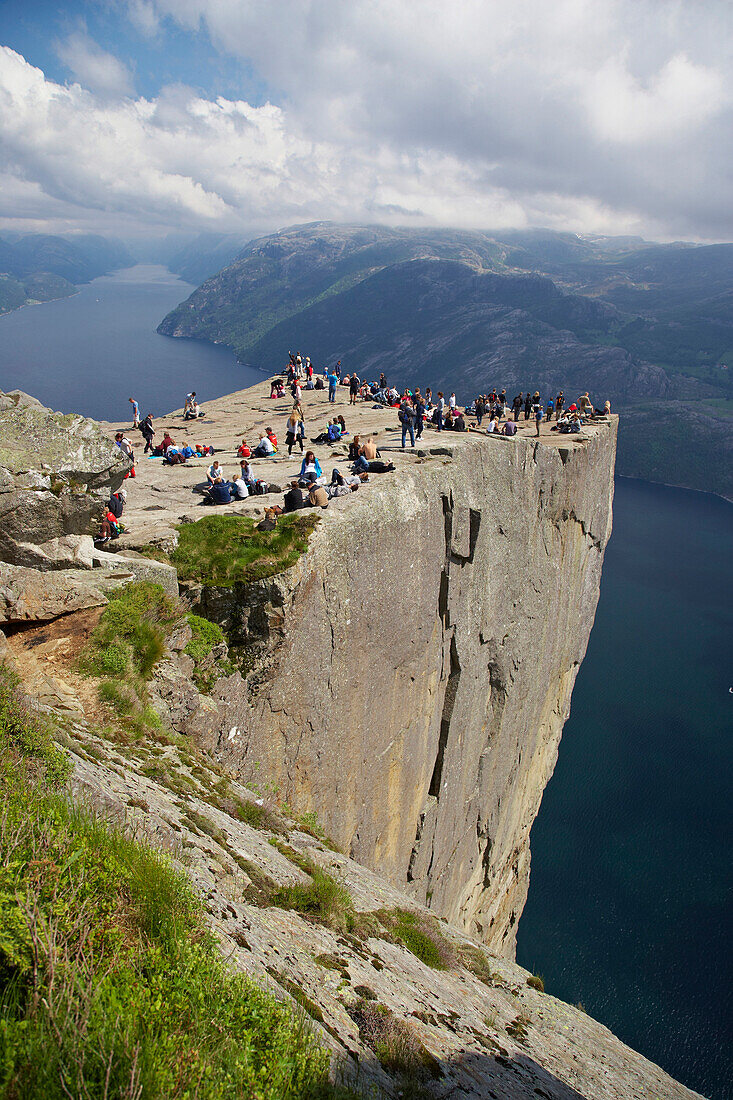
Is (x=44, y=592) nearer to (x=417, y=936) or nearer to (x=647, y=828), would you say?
(x=417, y=936)

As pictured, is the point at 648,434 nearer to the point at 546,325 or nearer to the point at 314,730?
the point at 546,325

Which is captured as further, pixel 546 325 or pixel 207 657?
pixel 546 325

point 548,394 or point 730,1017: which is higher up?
point 548,394

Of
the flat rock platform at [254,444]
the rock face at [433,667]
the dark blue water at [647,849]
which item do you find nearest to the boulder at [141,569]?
the flat rock platform at [254,444]

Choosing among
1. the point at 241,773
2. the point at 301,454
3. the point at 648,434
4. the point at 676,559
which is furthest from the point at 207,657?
the point at 648,434

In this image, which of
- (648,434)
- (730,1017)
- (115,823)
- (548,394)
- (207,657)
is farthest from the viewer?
(548,394)

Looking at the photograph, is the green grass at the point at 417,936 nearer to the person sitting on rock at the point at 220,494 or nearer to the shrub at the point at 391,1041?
the shrub at the point at 391,1041

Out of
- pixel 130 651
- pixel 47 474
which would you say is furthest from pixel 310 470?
pixel 130 651
